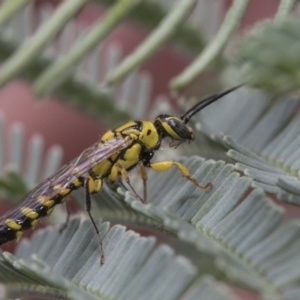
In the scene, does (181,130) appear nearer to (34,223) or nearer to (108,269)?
(34,223)

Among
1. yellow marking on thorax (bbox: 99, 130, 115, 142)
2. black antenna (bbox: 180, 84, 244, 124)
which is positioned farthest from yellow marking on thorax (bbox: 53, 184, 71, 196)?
black antenna (bbox: 180, 84, 244, 124)

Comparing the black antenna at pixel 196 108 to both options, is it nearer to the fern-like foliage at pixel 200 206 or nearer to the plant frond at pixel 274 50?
the fern-like foliage at pixel 200 206

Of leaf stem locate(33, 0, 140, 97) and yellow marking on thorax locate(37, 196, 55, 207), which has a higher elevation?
leaf stem locate(33, 0, 140, 97)

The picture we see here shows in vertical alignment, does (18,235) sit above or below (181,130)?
below

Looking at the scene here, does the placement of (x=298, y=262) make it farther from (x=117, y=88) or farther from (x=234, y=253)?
(x=117, y=88)

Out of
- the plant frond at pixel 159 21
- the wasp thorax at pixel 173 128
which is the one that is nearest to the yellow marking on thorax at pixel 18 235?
the wasp thorax at pixel 173 128

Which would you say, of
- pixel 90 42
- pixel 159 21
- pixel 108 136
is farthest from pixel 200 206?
pixel 159 21

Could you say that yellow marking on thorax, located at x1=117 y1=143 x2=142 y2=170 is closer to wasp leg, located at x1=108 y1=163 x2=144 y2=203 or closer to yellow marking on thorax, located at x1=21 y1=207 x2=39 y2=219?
wasp leg, located at x1=108 y1=163 x2=144 y2=203
